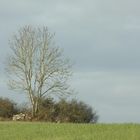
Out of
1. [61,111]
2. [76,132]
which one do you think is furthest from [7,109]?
[76,132]

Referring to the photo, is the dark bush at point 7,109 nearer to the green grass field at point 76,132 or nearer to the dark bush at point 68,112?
the dark bush at point 68,112

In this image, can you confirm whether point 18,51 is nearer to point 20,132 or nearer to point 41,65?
point 41,65

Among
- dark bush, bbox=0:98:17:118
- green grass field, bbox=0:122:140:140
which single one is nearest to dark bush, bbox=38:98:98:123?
dark bush, bbox=0:98:17:118

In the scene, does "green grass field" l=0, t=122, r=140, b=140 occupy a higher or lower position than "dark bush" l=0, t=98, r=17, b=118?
lower

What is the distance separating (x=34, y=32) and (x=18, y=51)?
3.07 meters

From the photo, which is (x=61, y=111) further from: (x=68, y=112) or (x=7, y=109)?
(x=7, y=109)

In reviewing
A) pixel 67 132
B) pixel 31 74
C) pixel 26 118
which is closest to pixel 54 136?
pixel 67 132

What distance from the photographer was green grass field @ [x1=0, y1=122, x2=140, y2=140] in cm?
2830

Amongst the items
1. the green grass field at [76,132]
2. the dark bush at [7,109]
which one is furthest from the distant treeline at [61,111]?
the green grass field at [76,132]

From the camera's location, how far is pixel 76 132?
30.8 meters

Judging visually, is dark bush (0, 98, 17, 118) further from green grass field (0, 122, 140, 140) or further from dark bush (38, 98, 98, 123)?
green grass field (0, 122, 140, 140)

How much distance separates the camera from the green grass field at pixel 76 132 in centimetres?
2830

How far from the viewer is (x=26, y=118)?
64.2m

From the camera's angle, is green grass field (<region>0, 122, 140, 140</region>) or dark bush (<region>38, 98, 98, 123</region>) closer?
green grass field (<region>0, 122, 140, 140</region>)
